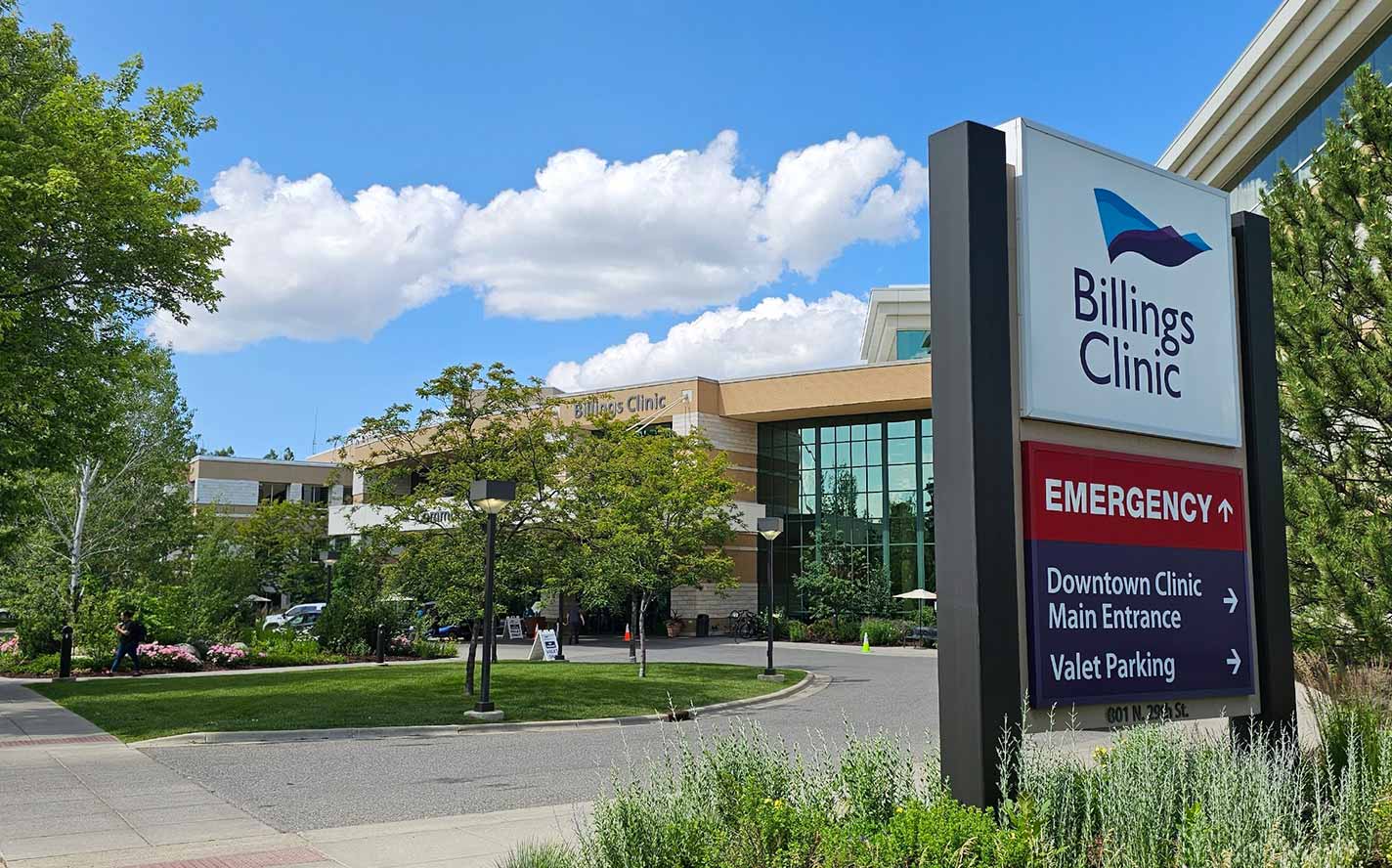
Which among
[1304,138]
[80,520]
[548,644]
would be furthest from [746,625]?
[1304,138]

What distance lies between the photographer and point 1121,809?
5.36m

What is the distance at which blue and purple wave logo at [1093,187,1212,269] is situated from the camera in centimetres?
666

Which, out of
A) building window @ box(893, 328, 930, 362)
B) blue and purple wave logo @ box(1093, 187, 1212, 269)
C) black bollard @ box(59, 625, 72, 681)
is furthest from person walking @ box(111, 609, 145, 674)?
building window @ box(893, 328, 930, 362)

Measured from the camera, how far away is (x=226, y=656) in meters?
26.0

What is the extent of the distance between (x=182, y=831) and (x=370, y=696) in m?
10.3

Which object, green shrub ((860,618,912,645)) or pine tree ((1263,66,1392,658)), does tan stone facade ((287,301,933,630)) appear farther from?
pine tree ((1263,66,1392,658))

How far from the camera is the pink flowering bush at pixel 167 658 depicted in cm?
2470

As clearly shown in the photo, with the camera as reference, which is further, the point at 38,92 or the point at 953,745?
the point at 38,92

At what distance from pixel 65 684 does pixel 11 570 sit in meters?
10.8

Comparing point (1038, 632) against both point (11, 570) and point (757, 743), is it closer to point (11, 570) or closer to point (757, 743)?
point (757, 743)

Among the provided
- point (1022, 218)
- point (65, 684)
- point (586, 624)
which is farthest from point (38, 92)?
point (586, 624)

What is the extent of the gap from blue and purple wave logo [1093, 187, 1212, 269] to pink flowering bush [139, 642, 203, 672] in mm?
23878

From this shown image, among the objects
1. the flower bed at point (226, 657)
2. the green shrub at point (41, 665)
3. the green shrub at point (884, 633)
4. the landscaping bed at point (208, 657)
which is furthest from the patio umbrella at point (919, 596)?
the green shrub at point (41, 665)

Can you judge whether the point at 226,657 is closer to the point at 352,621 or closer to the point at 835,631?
the point at 352,621
